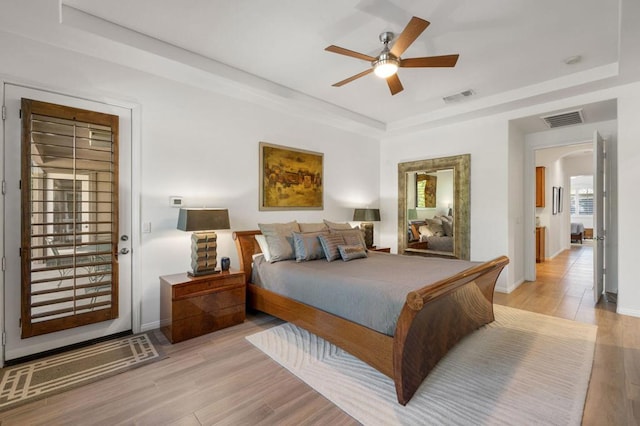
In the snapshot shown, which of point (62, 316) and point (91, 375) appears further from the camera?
point (62, 316)

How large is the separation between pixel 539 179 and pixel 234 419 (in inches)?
317

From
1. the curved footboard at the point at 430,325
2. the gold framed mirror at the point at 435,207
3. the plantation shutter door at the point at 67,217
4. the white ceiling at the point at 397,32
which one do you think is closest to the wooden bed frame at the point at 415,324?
the curved footboard at the point at 430,325

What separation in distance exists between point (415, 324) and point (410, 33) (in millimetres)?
2114

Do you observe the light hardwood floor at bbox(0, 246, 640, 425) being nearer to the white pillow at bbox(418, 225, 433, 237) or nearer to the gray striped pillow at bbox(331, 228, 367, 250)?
the gray striped pillow at bbox(331, 228, 367, 250)

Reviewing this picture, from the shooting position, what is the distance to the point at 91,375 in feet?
7.51

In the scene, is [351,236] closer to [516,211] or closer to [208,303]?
[208,303]

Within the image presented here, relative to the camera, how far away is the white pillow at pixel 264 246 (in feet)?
11.6

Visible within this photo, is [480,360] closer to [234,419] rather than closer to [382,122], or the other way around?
[234,419]

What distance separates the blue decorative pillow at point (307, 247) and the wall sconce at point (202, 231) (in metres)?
0.83

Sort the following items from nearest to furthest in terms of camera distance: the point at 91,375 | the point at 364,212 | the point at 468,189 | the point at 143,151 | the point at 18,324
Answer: the point at 91,375 < the point at 18,324 < the point at 143,151 < the point at 468,189 < the point at 364,212

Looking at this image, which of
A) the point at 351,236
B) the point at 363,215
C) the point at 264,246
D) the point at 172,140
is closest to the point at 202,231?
the point at 264,246

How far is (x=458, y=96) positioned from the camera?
418cm

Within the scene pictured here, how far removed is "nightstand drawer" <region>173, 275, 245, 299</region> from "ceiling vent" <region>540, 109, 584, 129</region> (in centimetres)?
482

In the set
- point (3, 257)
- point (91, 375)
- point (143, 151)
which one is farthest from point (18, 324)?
point (143, 151)
